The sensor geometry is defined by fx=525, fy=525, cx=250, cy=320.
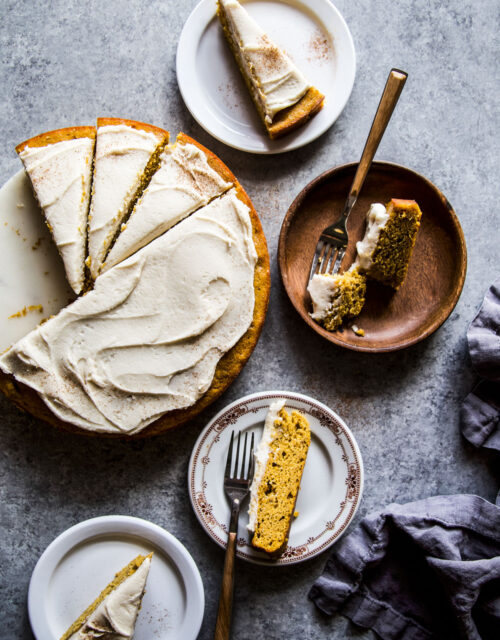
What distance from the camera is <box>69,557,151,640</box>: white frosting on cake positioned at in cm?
300

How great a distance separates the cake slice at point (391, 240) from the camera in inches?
126

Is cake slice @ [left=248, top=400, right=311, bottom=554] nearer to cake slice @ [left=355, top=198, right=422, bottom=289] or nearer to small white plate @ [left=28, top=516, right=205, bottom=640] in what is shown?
small white plate @ [left=28, top=516, right=205, bottom=640]

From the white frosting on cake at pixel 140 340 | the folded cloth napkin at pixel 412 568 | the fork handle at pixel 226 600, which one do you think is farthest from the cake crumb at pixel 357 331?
the fork handle at pixel 226 600

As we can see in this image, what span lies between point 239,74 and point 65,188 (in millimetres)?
1427

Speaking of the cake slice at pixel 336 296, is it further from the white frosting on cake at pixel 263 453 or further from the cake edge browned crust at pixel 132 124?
the cake edge browned crust at pixel 132 124

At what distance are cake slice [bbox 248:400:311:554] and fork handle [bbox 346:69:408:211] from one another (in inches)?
56.2

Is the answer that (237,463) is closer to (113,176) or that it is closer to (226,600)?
(226,600)

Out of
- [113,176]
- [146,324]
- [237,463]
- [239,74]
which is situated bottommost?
[237,463]

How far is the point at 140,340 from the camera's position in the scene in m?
2.87

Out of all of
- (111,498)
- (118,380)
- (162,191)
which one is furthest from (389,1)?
(111,498)

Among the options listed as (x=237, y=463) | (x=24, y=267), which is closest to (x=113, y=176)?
(x=24, y=267)

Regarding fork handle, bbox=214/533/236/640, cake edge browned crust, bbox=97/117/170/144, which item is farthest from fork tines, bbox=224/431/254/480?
cake edge browned crust, bbox=97/117/170/144

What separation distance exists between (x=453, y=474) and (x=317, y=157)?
2331 mm

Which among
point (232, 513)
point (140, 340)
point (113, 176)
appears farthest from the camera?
point (232, 513)
